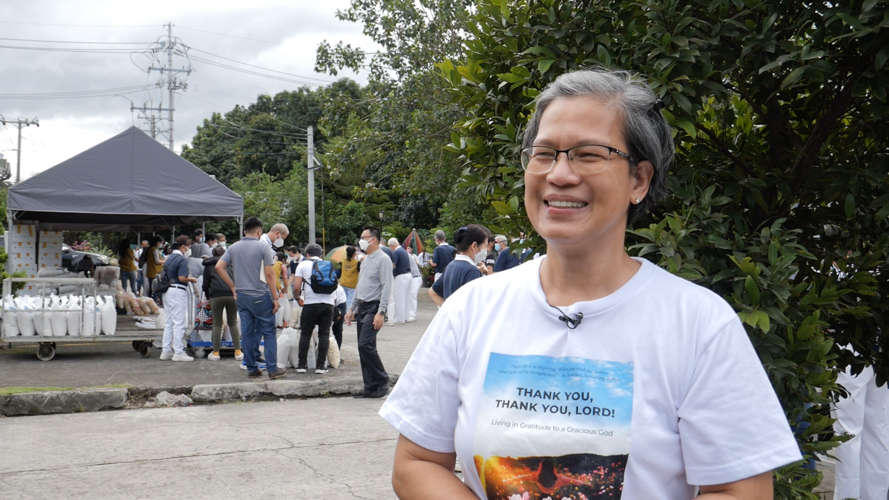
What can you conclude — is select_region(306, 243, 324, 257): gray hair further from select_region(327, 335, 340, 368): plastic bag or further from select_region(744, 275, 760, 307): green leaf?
select_region(744, 275, 760, 307): green leaf

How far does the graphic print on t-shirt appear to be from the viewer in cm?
148

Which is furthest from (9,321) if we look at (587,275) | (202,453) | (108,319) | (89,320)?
(587,275)

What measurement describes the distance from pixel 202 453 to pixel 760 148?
17.1 feet

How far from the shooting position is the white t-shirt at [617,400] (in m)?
1.44

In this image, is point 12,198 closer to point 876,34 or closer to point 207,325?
point 207,325

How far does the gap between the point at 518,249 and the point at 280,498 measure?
3.17 m

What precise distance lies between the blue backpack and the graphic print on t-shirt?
7.98 metres

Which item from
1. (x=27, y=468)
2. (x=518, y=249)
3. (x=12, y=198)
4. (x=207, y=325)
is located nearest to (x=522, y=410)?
(x=518, y=249)

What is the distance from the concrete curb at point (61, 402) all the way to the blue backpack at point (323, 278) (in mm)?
2536

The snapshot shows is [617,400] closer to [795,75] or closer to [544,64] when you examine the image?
[795,75]

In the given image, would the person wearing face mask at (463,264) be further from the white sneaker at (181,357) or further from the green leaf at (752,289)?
the white sneaker at (181,357)

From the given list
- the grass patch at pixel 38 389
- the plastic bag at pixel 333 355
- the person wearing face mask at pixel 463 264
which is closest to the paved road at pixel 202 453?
the grass patch at pixel 38 389

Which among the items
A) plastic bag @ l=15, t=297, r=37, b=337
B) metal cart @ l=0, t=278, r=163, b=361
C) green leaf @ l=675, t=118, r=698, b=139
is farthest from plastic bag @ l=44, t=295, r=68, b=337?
green leaf @ l=675, t=118, r=698, b=139

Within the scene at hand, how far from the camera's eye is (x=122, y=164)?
11742mm
